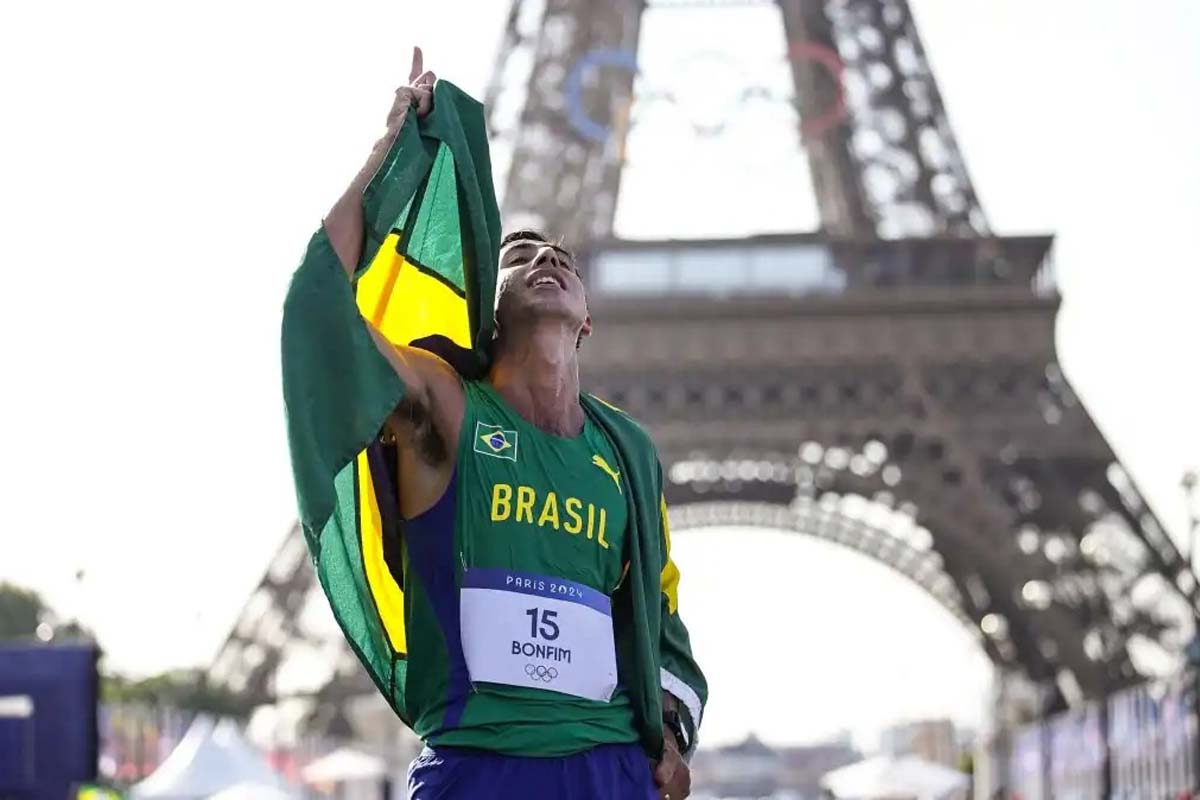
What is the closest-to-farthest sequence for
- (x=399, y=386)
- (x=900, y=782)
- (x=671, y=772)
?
(x=399, y=386)
(x=671, y=772)
(x=900, y=782)

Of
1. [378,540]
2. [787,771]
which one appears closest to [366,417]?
[378,540]

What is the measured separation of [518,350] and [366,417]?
47 centimetres

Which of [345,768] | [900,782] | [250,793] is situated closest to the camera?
[250,793]

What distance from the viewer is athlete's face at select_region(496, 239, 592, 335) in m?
3.94

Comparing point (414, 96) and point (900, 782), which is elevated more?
point (414, 96)

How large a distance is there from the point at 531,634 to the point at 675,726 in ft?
1.42

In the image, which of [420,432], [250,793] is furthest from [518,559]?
[250,793]

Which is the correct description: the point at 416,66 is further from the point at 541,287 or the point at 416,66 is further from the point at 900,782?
the point at 900,782

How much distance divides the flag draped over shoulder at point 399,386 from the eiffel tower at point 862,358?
2985 centimetres

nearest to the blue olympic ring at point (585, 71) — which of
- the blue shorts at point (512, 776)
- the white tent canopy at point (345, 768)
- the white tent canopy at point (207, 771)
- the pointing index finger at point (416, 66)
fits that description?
the white tent canopy at point (345, 768)

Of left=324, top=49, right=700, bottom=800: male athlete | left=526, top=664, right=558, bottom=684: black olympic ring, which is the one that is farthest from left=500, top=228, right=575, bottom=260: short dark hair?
left=526, top=664, right=558, bottom=684: black olympic ring

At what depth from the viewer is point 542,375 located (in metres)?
3.96

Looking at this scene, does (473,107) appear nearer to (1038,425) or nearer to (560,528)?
(560,528)

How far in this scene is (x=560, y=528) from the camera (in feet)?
12.4
